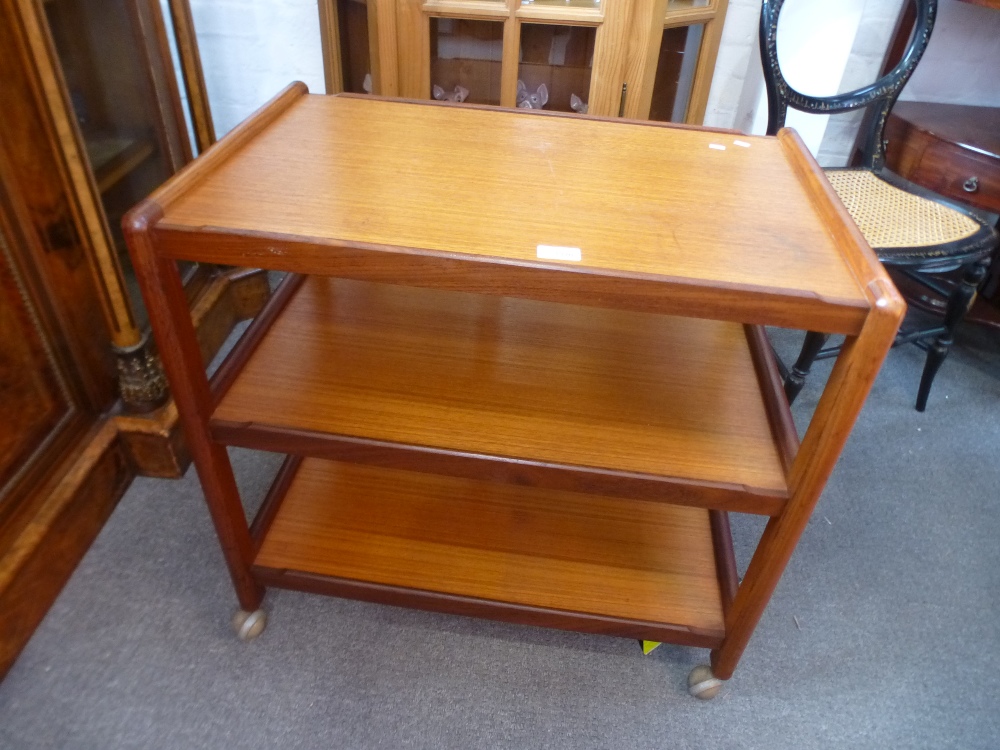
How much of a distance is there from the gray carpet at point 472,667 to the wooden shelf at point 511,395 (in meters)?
0.39

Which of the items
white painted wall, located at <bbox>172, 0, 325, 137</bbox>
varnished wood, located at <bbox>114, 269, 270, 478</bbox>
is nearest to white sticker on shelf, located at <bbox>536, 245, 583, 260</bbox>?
varnished wood, located at <bbox>114, 269, 270, 478</bbox>

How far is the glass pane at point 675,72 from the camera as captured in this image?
152 cm

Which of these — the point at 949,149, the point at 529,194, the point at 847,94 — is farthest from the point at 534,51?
the point at 949,149

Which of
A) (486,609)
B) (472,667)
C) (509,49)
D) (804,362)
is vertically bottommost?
(472,667)

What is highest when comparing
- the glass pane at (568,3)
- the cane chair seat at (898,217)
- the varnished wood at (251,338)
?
the glass pane at (568,3)

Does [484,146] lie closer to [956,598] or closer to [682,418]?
[682,418]

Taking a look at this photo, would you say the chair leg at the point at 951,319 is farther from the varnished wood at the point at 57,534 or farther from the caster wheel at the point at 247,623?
the varnished wood at the point at 57,534

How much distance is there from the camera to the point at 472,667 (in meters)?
1.08

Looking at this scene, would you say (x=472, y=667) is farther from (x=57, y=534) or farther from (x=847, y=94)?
(x=847, y=94)

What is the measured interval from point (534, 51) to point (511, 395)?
902mm

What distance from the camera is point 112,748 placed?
0.95 m

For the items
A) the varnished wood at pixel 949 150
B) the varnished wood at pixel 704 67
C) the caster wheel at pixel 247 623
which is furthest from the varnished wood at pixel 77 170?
the varnished wood at pixel 949 150

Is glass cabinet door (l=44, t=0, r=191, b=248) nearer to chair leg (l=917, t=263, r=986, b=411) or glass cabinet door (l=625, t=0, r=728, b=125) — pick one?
glass cabinet door (l=625, t=0, r=728, b=125)

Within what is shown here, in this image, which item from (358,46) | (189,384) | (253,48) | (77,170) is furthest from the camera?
(253,48)
